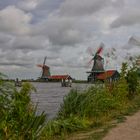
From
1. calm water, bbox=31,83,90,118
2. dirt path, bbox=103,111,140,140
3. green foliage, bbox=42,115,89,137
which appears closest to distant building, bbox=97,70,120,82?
calm water, bbox=31,83,90,118

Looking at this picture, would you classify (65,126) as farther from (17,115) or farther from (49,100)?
(49,100)

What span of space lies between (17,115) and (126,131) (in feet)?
11.6

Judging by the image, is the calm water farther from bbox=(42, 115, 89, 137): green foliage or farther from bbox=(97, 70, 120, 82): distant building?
bbox=(97, 70, 120, 82): distant building

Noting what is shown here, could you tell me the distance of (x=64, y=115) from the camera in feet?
44.7

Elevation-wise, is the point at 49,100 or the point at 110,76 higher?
the point at 110,76

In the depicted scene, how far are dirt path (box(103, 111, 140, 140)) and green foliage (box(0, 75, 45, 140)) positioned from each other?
1.98 meters

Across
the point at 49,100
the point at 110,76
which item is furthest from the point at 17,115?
the point at 49,100

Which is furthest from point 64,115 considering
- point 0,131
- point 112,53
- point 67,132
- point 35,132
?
point 112,53

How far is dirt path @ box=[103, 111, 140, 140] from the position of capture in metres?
10.2

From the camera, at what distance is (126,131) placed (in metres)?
11.0

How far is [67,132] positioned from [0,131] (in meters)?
3.72

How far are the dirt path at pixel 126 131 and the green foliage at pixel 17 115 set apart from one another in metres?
1.98

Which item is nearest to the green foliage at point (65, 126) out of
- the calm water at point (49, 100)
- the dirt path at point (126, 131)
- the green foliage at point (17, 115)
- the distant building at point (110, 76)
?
the calm water at point (49, 100)

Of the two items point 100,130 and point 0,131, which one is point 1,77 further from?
point 100,130
